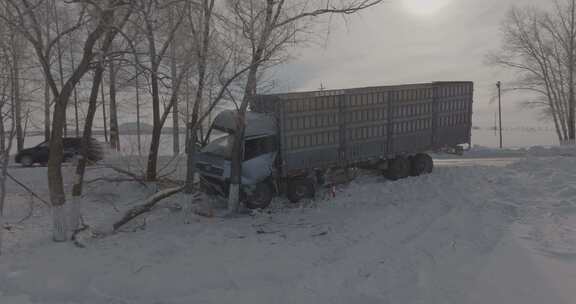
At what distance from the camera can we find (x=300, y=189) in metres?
12.5

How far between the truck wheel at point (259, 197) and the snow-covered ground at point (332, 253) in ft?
0.96

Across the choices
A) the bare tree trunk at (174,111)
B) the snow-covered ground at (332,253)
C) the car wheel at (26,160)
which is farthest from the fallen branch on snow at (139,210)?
the car wheel at (26,160)

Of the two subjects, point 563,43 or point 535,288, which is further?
point 563,43

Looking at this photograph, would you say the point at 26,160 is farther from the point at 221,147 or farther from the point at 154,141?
the point at 221,147

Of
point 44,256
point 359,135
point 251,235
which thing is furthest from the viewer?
point 359,135

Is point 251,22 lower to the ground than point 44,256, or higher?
→ higher

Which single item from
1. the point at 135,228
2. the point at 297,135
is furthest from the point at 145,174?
the point at 297,135

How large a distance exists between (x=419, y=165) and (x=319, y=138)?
4229 mm

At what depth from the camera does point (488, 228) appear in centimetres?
821

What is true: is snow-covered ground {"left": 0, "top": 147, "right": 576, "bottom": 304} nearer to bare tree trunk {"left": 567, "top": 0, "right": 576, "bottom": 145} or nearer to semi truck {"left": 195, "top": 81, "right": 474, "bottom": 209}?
semi truck {"left": 195, "top": 81, "right": 474, "bottom": 209}

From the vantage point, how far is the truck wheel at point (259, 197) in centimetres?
1177

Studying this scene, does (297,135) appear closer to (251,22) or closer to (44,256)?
(251,22)

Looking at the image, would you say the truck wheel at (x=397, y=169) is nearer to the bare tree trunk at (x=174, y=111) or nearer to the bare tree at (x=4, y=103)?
the bare tree trunk at (x=174, y=111)

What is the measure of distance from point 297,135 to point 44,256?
6530 mm
